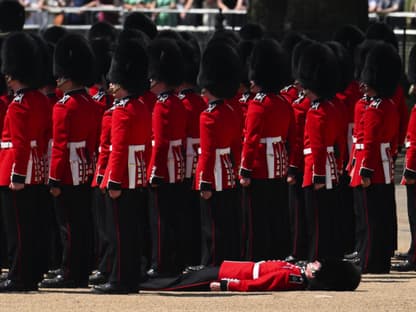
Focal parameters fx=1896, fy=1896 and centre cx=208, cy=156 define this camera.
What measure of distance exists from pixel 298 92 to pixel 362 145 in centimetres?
95

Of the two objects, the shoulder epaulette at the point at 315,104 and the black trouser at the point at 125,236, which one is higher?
the shoulder epaulette at the point at 315,104

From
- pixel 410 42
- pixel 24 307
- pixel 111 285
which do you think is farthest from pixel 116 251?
pixel 410 42

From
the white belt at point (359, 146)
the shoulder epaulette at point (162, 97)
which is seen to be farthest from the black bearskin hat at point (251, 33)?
the shoulder epaulette at point (162, 97)

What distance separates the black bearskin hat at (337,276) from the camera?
11.4 m

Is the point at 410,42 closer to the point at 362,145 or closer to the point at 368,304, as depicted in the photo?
the point at 362,145

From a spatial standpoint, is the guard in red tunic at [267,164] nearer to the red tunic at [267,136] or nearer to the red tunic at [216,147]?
the red tunic at [267,136]

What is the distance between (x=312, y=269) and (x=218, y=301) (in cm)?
85

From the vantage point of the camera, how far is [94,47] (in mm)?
13320

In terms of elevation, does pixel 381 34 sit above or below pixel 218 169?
above

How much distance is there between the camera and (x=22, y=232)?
11469 millimetres

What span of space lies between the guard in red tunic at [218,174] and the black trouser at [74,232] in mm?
772

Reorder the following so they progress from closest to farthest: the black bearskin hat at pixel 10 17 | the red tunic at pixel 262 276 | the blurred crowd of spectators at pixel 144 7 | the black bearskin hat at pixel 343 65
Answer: the red tunic at pixel 262 276 < the black bearskin hat at pixel 343 65 < the black bearskin hat at pixel 10 17 < the blurred crowd of spectators at pixel 144 7

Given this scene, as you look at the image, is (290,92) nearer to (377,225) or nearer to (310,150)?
(310,150)

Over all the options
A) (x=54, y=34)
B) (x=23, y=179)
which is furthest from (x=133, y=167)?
(x=54, y=34)
